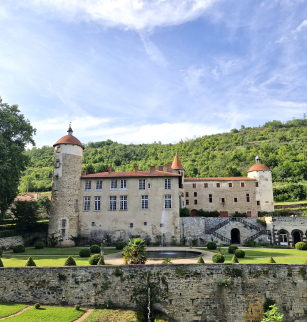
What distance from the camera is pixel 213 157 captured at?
8362 cm

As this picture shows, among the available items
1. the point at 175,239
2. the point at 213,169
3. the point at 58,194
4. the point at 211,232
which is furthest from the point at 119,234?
the point at 213,169

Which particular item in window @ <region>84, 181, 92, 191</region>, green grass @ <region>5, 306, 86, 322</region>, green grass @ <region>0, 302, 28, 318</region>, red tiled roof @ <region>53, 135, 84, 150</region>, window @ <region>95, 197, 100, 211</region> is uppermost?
red tiled roof @ <region>53, 135, 84, 150</region>

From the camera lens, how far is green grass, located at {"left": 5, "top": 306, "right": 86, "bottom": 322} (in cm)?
1447

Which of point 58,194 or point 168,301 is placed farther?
point 58,194

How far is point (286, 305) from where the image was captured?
17.4 meters

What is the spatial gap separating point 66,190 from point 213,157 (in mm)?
58520

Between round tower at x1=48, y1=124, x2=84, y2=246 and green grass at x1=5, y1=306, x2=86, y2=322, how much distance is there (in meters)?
17.3

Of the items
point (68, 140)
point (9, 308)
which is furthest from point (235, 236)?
point (9, 308)

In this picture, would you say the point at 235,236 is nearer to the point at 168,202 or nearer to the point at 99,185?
the point at 168,202

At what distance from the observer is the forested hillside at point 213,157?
223 feet

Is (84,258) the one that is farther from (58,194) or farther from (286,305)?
(286,305)

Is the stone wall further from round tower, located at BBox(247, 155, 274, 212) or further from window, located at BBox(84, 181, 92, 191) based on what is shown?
round tower, located at BBox(247, 155, 274, 212)

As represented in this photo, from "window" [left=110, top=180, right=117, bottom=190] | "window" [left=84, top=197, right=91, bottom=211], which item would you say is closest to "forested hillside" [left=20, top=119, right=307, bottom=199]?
"window" [left=84, top=197, right=91, bottom=211]

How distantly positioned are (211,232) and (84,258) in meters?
17.5
